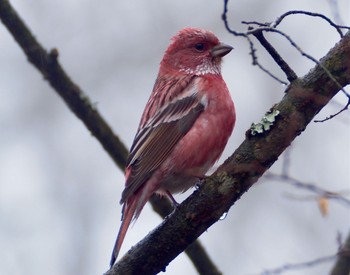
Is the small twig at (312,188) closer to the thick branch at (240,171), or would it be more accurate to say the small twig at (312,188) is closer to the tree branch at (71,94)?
the thick branch at (240,171)

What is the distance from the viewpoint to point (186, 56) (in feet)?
32.2

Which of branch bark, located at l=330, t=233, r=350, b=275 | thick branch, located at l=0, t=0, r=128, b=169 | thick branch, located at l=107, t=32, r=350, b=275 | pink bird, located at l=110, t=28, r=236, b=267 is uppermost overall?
thick branch, located at l=0, t=0, r=128, b=169

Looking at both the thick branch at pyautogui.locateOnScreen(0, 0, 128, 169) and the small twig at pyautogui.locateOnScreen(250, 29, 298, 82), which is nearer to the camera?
the small twig at pyautogui.locateOnScreen(250, 29, 298, 82)

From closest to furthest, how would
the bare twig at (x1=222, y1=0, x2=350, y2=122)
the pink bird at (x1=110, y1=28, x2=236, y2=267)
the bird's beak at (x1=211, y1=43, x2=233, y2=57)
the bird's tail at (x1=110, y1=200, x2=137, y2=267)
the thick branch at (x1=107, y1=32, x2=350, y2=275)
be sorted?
the bare twig at (x1=222, y1=0, x2=350, y2=122) < the thick branch at (x1=107, y1=32, x2=350, y2=275) < the bird's tail at (x1=110, y1=200, x2=137, y2=267) < the pink bird at (x1=110, y1=28, x2=236, y2=267) < the bird's beak at (x1=211, y1=43, x2=233, y2=57)

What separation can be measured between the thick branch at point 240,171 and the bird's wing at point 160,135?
1.32m

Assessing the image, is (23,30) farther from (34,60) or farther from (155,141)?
(155,141)

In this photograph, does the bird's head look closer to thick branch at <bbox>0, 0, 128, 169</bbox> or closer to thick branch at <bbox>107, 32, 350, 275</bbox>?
thick branch at <bbox>0, 0, 128, 169</bbox>

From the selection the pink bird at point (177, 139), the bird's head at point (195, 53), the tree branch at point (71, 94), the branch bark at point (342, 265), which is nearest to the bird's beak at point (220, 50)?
the bird's head at point (195, 53)

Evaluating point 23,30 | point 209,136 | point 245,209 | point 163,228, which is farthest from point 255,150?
point 245,209

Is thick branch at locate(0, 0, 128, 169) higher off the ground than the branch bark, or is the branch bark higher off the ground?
thick branch at locate(0, 0, 128, 169)

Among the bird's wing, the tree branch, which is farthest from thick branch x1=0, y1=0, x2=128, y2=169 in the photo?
the bird's wing

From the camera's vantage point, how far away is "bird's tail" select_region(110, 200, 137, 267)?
733cm

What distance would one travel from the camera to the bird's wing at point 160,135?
26.3ft

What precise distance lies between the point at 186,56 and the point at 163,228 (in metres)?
3.73
